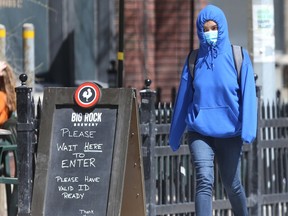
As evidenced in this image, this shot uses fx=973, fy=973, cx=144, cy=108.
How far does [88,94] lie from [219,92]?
1.07m

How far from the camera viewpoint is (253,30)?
976 centimetres

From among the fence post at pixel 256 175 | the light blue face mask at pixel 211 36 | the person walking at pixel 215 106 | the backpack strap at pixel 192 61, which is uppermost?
the light blue face mask at pixel 211 36

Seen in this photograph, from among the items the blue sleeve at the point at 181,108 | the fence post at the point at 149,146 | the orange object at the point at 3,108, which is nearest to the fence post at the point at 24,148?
the orange object at the point at 3,108

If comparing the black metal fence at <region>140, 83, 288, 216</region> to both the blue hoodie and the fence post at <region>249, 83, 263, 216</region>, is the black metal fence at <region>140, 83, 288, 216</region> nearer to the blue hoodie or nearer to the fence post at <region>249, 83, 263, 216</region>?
the fence post at <region>249, 83, 263, 216</region>

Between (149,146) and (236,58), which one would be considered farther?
(149,146)

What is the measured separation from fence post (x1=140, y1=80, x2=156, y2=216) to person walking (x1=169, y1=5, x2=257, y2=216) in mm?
737

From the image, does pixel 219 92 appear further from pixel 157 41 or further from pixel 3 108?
pixel 157 41

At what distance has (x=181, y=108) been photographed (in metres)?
7.71

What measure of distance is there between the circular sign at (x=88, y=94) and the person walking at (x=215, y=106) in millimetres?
673

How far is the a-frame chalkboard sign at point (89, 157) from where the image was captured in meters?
7.67

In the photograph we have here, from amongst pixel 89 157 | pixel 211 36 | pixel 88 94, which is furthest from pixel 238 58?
pixel 89 157

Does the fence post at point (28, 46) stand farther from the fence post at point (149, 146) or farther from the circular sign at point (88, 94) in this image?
the circular sign at point (88, 94)

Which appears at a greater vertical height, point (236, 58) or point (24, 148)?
point (236, 58)

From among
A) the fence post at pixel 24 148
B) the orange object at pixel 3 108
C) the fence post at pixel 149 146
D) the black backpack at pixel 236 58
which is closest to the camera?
the black backpack at pixel 236 58
